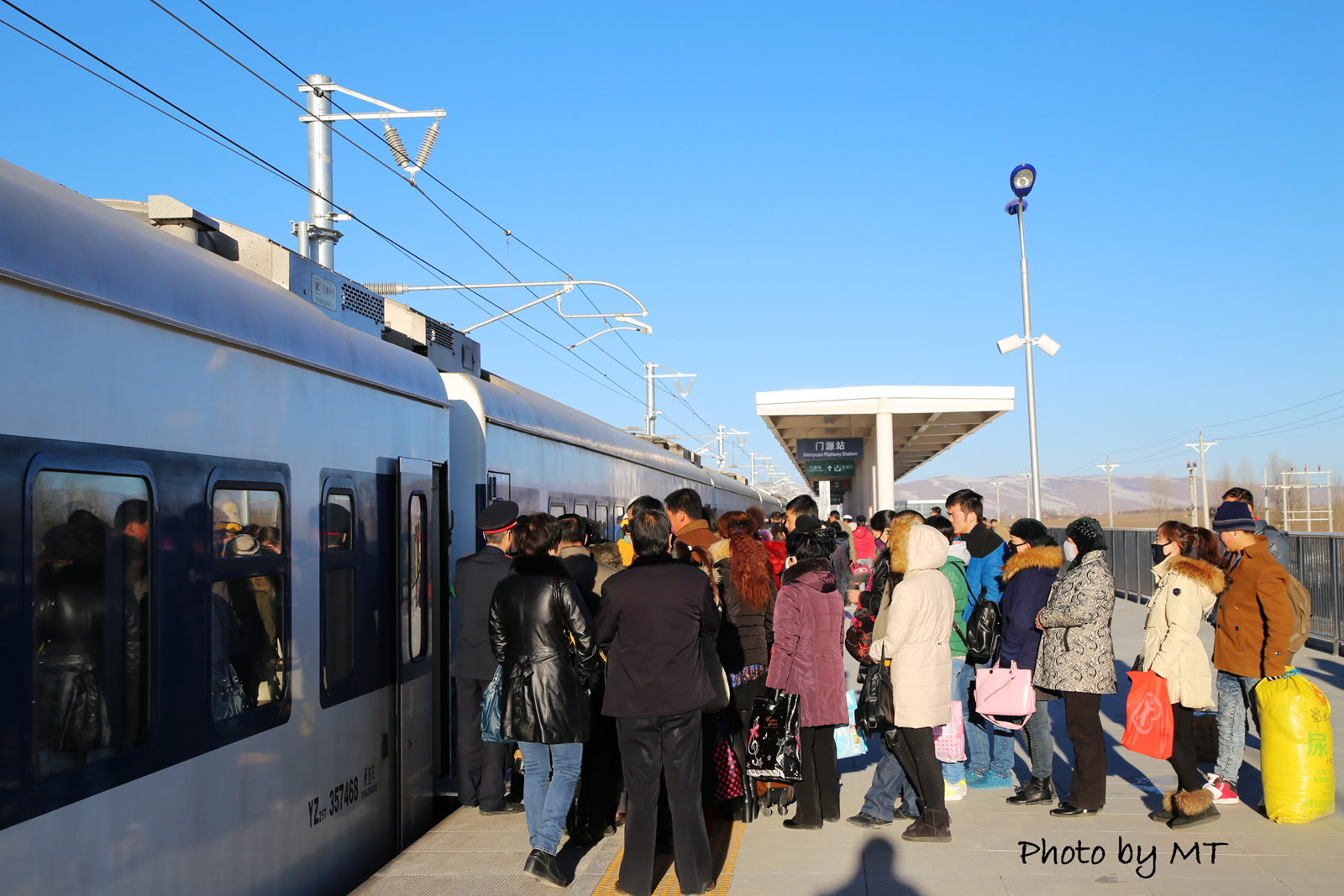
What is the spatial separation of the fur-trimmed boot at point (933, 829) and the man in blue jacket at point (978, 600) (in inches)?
41.9

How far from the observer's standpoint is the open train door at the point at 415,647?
6.82 metres

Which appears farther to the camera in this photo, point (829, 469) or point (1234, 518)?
point (829, 469)

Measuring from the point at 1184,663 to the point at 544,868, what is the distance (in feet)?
12.6

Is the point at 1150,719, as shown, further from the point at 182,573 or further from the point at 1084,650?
the point at 182,573

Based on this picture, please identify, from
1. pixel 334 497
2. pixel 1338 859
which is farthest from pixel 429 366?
pixel 1338 859

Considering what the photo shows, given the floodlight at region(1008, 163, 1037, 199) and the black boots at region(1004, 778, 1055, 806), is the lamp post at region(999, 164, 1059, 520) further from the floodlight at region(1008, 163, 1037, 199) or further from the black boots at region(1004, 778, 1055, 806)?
the black boots at region(1004, 778, 1055, 806)

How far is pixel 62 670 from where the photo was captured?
362 cm

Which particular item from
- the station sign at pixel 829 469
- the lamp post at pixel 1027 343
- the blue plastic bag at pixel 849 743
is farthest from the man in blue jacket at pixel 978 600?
the station sign at pixel 829 469

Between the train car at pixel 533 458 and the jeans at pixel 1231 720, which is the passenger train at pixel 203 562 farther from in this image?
the jeans at pixel 1231 720

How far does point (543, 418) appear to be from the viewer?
11.0 metres

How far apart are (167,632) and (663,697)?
2.28 metres

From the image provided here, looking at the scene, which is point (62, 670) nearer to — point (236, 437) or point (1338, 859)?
point (236, 437)

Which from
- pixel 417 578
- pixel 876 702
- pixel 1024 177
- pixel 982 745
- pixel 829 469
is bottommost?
pixel 982 745

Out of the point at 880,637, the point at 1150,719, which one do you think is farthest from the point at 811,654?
the point at 1150,719
